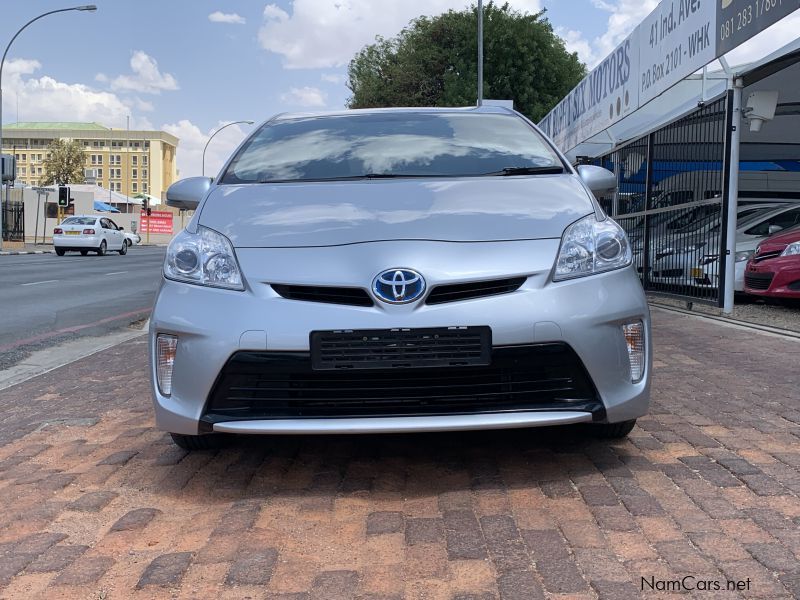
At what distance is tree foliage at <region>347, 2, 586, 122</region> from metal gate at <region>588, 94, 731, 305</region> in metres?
25.9

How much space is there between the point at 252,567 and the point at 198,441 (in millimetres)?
1170

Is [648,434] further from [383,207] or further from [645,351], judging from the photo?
[383,207]

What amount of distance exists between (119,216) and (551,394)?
6329 cm

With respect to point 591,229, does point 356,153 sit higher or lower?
higher

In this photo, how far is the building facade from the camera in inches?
5162

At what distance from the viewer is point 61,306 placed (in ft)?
36.2

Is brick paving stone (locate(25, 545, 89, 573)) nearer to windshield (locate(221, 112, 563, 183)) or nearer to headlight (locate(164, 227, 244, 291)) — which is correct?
headlight (locate(164, 227, 244, 291))

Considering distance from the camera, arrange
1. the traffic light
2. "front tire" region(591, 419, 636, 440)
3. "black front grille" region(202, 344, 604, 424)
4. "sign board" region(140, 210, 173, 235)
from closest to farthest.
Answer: "black front grille" region(202, 344, 604, 424), "front tire" region(591, 419, 636, 440), the traffic light, "sign board" region(140, 210, 173, 235)

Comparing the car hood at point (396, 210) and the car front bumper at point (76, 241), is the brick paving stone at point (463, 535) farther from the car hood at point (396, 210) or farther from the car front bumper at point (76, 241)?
the car front bumper at point (76, 241)

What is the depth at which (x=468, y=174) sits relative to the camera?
3676mm

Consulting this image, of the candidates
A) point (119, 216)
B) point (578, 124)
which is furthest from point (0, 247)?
point (119, 216)

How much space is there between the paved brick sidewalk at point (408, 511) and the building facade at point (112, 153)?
434 feet

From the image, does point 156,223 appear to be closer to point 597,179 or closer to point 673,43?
point 673,43

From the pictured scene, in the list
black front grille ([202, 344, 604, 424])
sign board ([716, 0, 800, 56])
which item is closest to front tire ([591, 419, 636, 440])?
black front grille ([202, 344, 604, 424])
